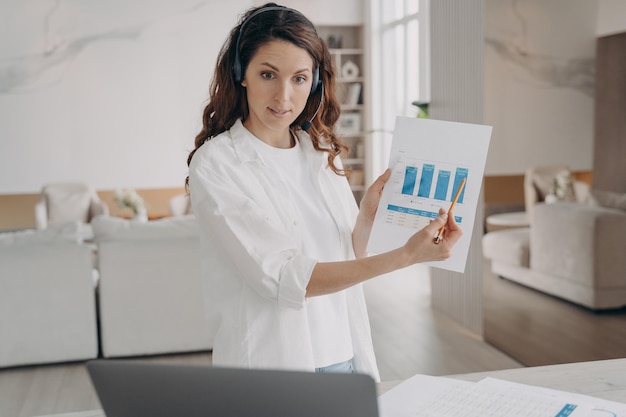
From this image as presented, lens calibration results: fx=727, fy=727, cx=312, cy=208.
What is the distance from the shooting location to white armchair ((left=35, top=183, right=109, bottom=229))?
7.57m

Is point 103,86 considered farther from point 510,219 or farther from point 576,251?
point 576,251

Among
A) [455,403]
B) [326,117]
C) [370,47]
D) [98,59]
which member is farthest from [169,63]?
[455,403]

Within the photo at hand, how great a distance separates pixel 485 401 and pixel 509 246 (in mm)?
3101

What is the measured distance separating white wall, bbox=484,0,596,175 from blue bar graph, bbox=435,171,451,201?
8.17 ft

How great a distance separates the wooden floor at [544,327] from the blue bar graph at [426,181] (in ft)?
8.31

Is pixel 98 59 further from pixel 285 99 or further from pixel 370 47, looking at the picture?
pixel 285 99

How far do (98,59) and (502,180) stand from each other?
612 centimetres

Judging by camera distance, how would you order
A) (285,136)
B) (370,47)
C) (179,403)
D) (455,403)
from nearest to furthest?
(179,403)
(455,403)
(285,136)
(370,47)

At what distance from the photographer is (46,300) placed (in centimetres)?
416

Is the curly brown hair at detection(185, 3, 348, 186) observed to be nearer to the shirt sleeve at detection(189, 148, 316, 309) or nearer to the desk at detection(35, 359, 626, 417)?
the shirt sleeve at detection(189, 148, 316, 309)

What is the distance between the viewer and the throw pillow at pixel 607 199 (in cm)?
351

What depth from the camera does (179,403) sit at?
74 cm

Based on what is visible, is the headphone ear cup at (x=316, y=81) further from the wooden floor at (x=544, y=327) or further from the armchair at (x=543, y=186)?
the wooden floor at (x=544, y=327)

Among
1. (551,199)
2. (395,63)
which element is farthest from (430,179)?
(395,63)
